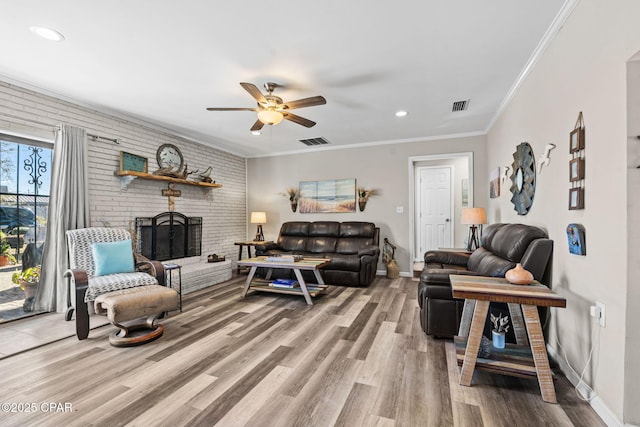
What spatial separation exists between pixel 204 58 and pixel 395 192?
3.84 meters

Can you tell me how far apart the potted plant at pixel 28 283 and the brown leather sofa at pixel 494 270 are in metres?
4.20

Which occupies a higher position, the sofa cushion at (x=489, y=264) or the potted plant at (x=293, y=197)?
the potted plant at (x=293, y=197)

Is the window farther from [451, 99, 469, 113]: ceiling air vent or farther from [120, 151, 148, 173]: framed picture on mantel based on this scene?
[451, 99, 469, 113]: ceiling air vent

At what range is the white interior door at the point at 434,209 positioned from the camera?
6.48m

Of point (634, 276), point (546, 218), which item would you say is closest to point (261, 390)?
point (634, 276)

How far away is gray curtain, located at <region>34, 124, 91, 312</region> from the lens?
3217mm

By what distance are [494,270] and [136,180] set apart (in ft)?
15.0

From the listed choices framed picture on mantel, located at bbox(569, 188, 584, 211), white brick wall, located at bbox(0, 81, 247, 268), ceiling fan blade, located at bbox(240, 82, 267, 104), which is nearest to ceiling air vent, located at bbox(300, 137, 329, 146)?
white brick wall, located at bbox(0, 81, 247, 268)

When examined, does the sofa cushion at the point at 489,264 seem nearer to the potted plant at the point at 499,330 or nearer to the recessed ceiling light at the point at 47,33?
the potted plant at the point at 499,330

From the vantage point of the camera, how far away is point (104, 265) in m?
3.07

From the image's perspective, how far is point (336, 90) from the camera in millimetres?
3232

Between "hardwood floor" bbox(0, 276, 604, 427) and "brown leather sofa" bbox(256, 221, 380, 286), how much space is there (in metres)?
1.51

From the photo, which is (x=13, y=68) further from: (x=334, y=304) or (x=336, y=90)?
(x=334, y=304)

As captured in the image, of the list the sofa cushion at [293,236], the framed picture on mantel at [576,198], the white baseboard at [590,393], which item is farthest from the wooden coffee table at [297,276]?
the framed picture on mantel at [576,198]
